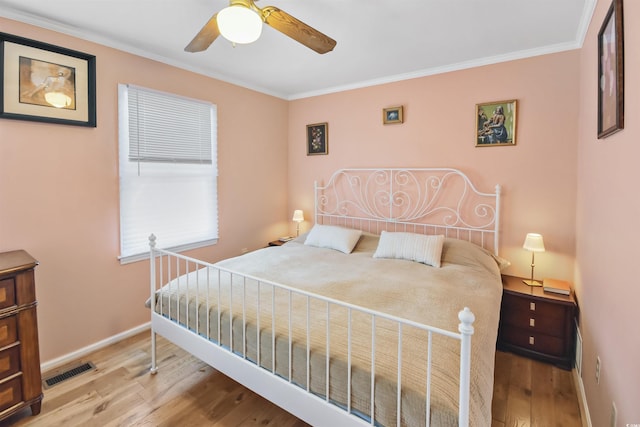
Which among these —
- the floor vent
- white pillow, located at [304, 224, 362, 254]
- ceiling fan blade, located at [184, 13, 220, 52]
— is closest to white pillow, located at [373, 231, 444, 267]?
white pillow, located at [304, 224, 362, 254]

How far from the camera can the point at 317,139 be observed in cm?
405

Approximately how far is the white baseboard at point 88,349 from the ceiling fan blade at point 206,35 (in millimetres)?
2377

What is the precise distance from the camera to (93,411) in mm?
1976

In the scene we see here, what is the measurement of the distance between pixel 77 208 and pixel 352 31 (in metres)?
2.44

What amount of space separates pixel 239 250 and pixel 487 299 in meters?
2.63

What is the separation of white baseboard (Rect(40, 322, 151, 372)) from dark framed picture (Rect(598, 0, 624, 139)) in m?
3.57

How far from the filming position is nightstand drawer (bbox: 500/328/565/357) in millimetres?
2420

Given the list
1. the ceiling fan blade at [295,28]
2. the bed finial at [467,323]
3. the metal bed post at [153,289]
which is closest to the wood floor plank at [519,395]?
the bed finial at [467,323]

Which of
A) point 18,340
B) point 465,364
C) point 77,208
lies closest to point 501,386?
point 465,364

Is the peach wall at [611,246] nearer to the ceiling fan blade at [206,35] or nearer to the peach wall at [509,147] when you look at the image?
the peach wall at [509,147]

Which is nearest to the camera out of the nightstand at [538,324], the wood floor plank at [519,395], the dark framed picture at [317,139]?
the wood floor plank at [519,395]

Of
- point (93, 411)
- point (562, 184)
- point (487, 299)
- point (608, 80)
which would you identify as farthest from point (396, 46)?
point (93, 411)

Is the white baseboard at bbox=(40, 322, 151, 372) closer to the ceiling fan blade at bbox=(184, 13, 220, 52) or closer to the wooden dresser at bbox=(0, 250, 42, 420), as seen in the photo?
the wooden dresser at bbox=(0, 250, 42, 420)

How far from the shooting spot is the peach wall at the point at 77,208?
2203 millimetres
